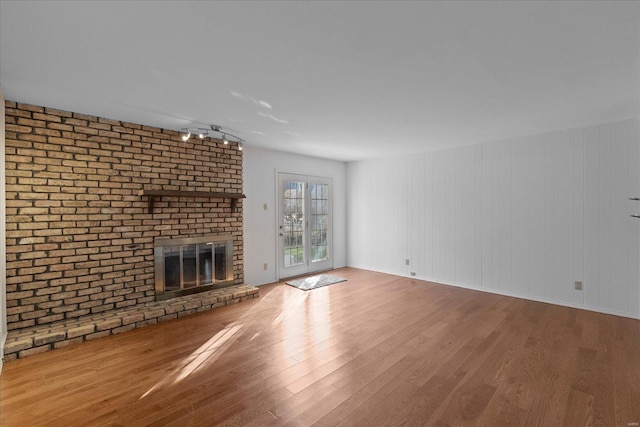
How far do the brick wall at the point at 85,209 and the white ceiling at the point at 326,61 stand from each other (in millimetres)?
334

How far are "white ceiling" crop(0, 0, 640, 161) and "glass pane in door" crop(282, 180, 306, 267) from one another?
7.26 feet

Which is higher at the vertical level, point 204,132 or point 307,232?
point 204,132

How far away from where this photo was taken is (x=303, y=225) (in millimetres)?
6055

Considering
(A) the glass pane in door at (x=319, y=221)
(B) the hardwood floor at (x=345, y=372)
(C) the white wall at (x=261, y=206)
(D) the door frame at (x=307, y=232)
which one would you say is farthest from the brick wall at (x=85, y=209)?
(A) the glass pane in door at (x=319, y=221)

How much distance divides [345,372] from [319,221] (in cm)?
408

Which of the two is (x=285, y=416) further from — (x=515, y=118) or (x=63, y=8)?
(x=515, y=118)

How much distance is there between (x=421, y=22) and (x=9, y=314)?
4366 mm

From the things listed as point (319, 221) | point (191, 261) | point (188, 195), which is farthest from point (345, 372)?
point (319, 221)

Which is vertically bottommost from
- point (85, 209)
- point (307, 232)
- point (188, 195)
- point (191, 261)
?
point (191, 261)

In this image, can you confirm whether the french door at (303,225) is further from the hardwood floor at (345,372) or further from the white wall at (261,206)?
the hardwood floor at (345,372)

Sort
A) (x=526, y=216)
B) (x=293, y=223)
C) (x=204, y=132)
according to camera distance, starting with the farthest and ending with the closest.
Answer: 1. (x=293, y=223)
2. (x=526, y=216)
3. (x=204, y=132)

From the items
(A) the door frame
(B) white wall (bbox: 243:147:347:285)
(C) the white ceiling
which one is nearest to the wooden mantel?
(B) white wall (bbox: 243:147:347:285)

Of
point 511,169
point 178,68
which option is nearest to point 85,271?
point 178,68

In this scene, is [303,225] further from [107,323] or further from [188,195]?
[107,323]
